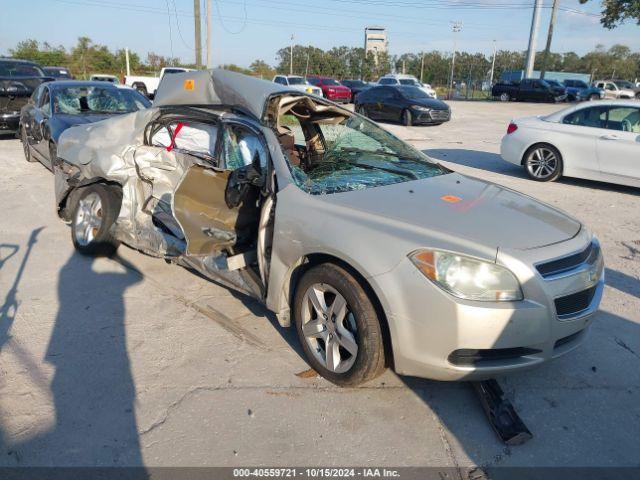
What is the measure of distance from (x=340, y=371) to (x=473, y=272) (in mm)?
1010

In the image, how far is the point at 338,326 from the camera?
299cm

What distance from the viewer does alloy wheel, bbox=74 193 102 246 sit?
16.1 feet

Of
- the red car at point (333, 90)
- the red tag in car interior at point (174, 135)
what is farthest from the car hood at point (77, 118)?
the red car at point (333, 90)

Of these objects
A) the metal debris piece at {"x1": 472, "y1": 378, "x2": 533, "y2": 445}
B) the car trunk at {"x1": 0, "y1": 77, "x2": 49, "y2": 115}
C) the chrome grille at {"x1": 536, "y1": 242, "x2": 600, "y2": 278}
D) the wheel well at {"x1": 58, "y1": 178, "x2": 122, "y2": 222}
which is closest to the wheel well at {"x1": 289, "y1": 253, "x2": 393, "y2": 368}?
the metal debris piece at {"x1": 472, "y1": 378, "x2": 533, "y2": 445}

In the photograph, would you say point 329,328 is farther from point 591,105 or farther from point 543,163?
point 591,105

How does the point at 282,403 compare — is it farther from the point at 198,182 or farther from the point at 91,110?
the point at 91,110

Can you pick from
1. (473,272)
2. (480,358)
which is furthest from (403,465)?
(473,272)

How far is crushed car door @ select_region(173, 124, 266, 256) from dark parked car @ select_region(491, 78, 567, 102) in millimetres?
34811

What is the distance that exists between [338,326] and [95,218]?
311 centimetres

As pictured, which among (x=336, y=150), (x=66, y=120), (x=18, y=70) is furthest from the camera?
(x=18, y=70)

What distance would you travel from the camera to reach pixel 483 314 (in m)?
2.54

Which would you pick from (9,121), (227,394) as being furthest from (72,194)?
(9,121)

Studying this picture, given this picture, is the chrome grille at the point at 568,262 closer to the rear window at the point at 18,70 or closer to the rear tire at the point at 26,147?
the rear tire at the point at 26,147

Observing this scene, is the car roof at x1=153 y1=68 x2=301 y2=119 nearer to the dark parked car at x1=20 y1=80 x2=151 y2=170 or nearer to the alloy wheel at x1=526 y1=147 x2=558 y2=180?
the dark parked car at x1=20 y1=80 x2=151 y2=170
